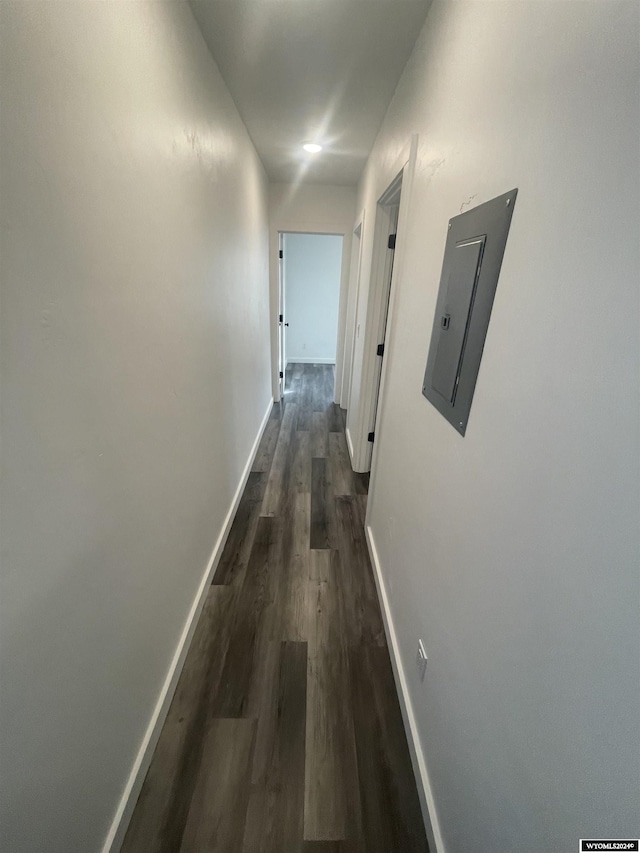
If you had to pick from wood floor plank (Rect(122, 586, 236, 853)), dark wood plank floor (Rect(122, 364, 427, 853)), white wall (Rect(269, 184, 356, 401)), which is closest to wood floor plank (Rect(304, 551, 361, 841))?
dark wood plank floor (Rect(122, 364, 427, 853))

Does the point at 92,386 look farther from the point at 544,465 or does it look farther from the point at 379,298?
the point at 379,298

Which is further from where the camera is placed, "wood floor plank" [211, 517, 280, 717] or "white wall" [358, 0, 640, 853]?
"wood floor plank" [211, 517, 280, 717]

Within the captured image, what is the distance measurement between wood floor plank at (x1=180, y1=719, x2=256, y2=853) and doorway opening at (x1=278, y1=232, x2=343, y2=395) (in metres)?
3.95

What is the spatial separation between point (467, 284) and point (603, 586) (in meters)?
0.73

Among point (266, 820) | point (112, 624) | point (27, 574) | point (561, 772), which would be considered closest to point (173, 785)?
point (266, 820)

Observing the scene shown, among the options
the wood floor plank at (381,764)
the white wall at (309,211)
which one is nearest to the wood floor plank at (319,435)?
the white wall at (309,211)

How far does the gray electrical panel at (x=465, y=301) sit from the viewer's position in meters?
0.76

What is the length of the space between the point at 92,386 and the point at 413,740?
4.94 feet

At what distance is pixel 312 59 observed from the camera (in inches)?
61.4

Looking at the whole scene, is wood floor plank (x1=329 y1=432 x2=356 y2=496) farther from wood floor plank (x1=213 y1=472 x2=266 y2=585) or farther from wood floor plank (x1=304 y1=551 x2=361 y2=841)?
wood floor plank (x1=304 y1=551 x2=361 y2=841)

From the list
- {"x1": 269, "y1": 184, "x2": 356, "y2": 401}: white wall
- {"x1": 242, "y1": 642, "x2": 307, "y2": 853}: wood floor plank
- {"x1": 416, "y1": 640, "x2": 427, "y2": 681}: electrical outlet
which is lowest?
{"x1": 242, "y1": 642, "x2": 307, "y2": 853}: wood floor plank

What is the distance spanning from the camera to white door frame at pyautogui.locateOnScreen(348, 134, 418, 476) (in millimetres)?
1538

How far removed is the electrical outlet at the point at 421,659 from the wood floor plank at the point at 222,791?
66 cm

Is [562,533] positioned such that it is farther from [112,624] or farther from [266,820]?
[266,820]
